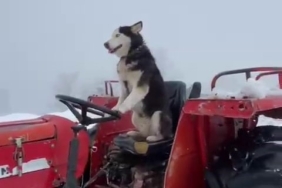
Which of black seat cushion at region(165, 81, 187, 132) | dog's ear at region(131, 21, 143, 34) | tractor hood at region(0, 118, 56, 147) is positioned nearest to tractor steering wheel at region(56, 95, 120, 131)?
tractor hood at region(0, 118, 56, 147)

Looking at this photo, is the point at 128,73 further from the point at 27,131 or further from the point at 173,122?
the point at 27,131

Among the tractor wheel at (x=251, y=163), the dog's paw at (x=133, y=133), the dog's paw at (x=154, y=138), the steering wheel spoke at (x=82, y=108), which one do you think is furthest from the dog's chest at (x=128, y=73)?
the tractor wheel at (x=251, y=163)

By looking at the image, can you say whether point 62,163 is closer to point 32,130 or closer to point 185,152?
point 32,130

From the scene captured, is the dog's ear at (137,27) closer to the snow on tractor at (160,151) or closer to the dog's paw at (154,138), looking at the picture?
the snow on tractor at (160,151)

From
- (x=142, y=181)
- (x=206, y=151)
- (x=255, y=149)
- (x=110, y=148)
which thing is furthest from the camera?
(x=110, y=148)

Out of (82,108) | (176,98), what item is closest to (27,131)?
(82,108)

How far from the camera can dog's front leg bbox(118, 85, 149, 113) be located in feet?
9.50

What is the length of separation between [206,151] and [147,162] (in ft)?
1.74

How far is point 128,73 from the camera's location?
3121 millimetres

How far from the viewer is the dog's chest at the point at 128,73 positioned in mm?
3078

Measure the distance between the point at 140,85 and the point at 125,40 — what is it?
0.37 metres

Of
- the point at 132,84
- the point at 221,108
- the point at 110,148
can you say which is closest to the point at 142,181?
the point at 110,148

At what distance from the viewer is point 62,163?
97.4 inches

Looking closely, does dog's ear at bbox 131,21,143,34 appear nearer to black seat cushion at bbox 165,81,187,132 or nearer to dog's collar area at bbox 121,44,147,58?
dog's collar area at bbox 121,44,147,58
